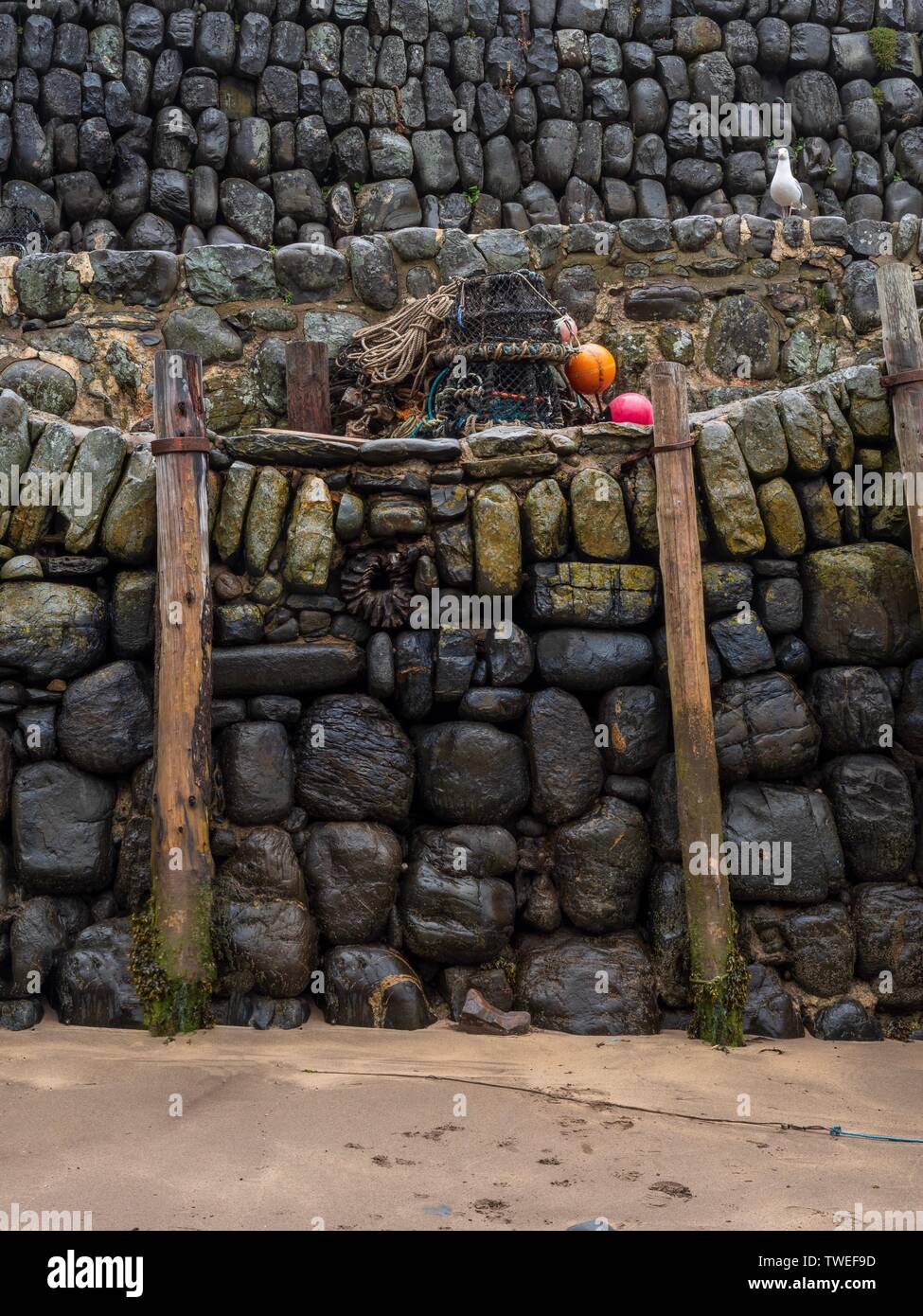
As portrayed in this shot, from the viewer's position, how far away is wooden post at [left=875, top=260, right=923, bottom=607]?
5.46 metres

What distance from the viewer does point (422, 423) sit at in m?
6.32

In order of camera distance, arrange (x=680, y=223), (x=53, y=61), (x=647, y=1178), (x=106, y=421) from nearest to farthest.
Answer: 1. (x=647, y=1178)
2. (x=106, y=421)
3. (x=680, y=223)
4. (x=53, y=61)

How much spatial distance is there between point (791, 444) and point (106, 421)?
11.7 ft

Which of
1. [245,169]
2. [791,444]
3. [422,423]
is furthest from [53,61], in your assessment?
[791,444]

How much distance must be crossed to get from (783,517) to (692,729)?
3.55ft

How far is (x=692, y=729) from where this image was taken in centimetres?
525

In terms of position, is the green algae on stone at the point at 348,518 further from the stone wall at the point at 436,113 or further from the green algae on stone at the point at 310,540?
the stone wall at the point at 436,113

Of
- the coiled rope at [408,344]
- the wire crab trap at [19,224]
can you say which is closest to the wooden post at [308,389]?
the coiled rope at [408,344]

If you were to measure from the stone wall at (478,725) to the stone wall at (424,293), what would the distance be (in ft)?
5.30

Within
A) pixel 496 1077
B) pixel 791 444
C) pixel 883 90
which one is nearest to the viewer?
pixel 496 1077

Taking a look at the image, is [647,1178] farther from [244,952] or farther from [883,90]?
[883,90]

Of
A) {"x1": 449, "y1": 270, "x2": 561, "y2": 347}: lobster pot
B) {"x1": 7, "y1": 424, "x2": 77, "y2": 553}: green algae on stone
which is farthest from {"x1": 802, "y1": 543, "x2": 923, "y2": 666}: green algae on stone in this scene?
{"x1": 7, "y1": 424, "x2": 77, "y2": 553}: green algae on stone

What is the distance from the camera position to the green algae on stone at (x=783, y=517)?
5.62m

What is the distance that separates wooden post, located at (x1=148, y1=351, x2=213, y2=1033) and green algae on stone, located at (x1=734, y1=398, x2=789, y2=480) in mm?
2337
